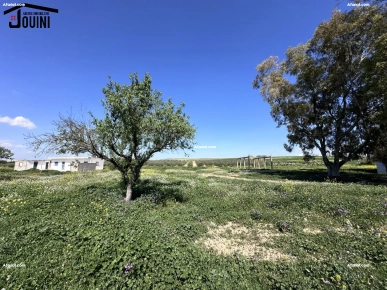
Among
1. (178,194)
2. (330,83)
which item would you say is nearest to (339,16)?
(330,83)

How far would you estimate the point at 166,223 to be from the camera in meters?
8.36

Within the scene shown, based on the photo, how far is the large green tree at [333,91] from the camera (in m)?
21.0

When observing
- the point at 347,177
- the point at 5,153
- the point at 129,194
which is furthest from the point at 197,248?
the point at 5,153

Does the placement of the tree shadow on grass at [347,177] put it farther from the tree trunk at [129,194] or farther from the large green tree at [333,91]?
the tree trunk at [129,194]

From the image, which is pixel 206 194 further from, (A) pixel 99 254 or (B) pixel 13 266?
(B) pixel 13 266

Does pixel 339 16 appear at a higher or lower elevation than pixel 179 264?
higher

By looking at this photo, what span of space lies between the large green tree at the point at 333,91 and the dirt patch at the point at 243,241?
799 inches

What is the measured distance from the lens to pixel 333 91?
23578mm

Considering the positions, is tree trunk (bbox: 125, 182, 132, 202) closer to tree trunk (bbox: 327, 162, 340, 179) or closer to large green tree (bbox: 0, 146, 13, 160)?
tree trunk (bbox: 327, 162, 340, 179)

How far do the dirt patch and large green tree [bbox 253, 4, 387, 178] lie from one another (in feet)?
66.6

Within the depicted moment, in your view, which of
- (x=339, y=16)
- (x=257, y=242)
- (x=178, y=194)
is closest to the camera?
(x=257, y=242)

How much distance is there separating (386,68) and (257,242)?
18413 mm

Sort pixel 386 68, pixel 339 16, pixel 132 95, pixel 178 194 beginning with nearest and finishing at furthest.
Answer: pixel 132 95, pixel 178 194, pixel 386 68, pixel 339 16

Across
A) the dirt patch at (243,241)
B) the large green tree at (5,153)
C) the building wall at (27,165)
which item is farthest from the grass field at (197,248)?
the large green tree at (5,153)
